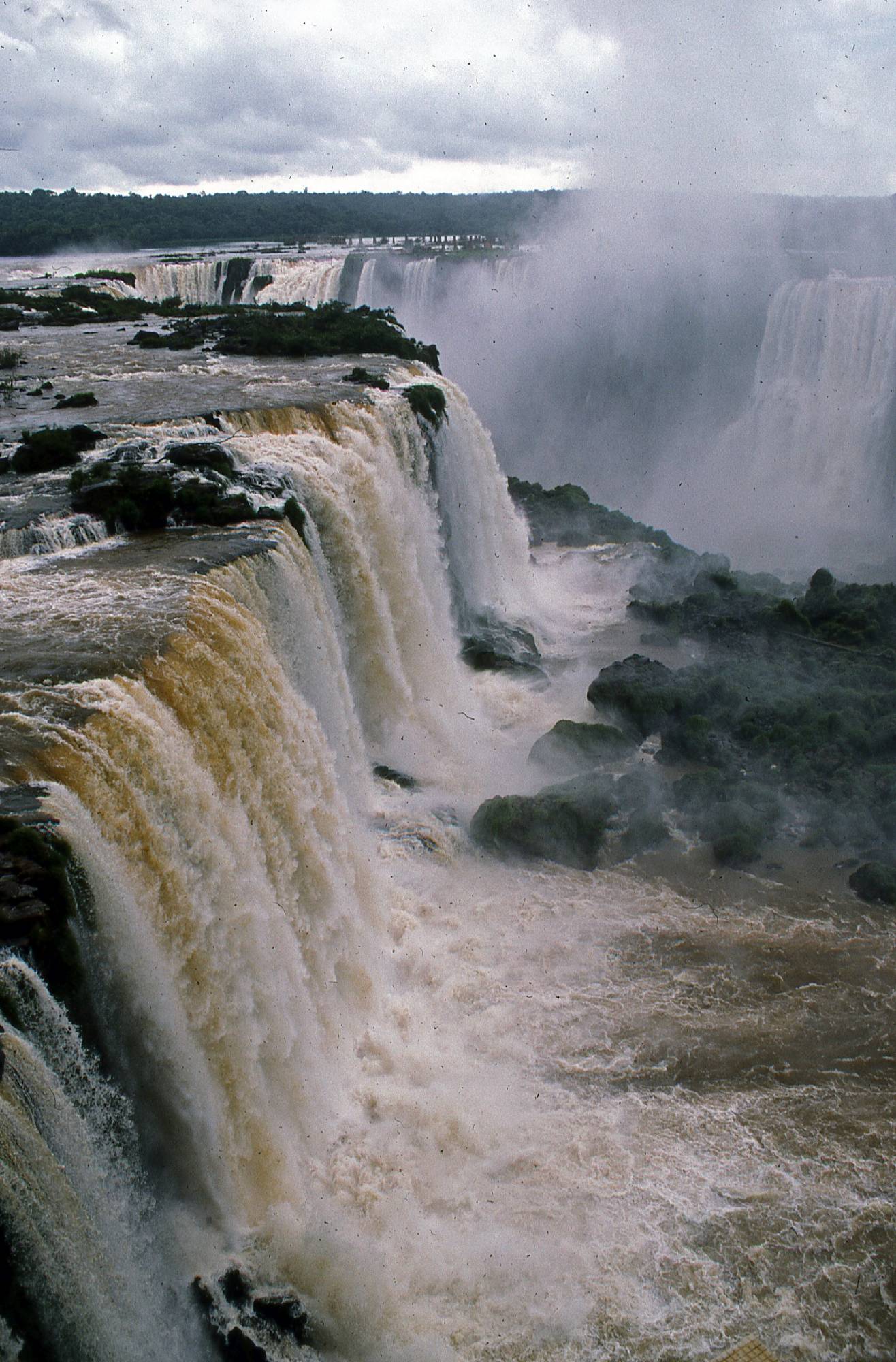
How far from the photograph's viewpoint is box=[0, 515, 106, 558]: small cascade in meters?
10.6

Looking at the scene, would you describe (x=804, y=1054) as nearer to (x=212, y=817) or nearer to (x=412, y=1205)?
(x=412, y=1205)

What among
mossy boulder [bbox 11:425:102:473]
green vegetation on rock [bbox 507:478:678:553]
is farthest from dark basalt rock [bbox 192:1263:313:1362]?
green vegetation on rock [bbox 507:478:678:553]

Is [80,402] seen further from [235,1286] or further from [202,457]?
[235,1286]

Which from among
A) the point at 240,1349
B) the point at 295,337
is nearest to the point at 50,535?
the point at 240,1349

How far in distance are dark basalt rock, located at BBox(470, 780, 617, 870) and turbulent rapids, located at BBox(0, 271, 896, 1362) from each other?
25 cm

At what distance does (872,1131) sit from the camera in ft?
28.2

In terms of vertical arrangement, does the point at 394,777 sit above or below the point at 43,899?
below

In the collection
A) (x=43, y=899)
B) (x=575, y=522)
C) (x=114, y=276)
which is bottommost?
(x=43, y=899)

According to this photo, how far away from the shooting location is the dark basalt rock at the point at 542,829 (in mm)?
12477

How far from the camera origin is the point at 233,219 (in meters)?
76.1

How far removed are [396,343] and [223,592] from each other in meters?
14.7

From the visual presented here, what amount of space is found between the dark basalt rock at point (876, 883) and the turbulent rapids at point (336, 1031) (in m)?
0.26

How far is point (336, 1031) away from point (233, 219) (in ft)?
256

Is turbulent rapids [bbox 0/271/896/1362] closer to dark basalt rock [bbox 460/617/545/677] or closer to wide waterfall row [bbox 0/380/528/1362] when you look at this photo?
wide waterfall row [bbox 0/380/528/1362]
